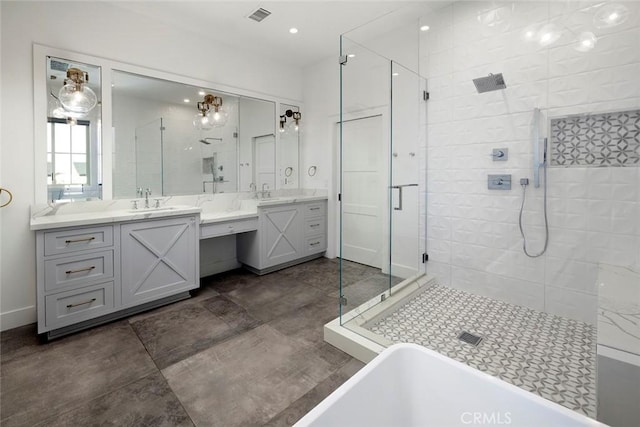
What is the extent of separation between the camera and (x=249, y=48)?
4.04 meters

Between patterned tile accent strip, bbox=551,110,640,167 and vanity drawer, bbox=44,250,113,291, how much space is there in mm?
3825

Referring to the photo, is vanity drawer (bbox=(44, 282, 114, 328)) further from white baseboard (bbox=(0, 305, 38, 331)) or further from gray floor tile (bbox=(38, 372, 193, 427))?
gray floor tile (bbox=(38, 372, 193, 427))

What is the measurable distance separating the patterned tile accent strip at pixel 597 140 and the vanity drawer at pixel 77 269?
3825 mm

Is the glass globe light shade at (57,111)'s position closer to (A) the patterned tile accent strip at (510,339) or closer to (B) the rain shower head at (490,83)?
(A) the patterned tile accent strip at (510,339)

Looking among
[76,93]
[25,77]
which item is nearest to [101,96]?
[76,93]

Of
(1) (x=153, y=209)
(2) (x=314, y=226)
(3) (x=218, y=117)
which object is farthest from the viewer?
(2) (x=314, y=226)

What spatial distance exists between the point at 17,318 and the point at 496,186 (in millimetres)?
4391

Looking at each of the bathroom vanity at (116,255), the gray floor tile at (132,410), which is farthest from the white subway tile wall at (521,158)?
the gray floor tile at (132,410)

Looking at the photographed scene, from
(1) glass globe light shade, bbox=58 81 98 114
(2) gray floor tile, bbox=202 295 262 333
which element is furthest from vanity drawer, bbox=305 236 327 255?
(1) glass globe light shade, bbox=58 81 98 114

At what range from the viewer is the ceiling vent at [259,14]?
10.3ft

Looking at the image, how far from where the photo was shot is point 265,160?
447cm

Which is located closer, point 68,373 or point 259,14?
point 68,373

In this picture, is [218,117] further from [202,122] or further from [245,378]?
[245,378]

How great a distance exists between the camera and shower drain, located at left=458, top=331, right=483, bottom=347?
220 centimetres
